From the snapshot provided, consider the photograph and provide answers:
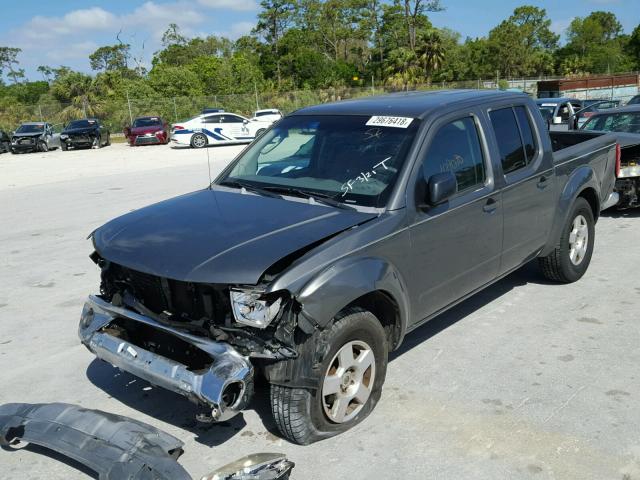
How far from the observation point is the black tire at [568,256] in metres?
6.03

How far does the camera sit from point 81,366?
4.96 metres

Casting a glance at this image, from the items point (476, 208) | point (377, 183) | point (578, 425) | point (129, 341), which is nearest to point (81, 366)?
point (129, 341)

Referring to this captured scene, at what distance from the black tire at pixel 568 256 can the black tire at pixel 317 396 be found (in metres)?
2.89

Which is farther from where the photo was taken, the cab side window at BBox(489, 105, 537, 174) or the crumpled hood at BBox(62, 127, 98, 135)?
the crumpled hood at BBox(62, 127, 98, 135)

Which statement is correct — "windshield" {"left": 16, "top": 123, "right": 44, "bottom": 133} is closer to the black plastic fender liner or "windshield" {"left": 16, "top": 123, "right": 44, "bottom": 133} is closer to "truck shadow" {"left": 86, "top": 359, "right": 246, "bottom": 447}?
"truck shadow" {"left": 86, "top": 359, "right": 246, "bottom": 447}

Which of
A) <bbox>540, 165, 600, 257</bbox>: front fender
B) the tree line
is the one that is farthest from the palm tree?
<bbox>540, 165, 600, 257</bbox>: front fender

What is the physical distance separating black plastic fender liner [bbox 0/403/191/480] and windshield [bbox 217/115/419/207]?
1.86m

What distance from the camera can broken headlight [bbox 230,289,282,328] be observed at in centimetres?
340

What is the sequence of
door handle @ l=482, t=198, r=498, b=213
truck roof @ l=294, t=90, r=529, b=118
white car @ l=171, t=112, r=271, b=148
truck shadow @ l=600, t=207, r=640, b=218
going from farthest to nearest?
white car @ l=171, t=112, r=271, b=148 → truck shadow @ l=600, t=207, r=640, b=218 → door handle @ l=482, t=198, r=498, b=213 → truck roof @ l=294, t=90, r=529, b=118

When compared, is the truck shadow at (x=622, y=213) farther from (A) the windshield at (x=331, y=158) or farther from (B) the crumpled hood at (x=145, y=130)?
(B) the crumpled hood at (x=145, y=130)

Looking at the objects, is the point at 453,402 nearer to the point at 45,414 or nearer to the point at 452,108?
the point at 452,108

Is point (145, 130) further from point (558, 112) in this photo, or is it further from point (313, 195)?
point (313, 195)

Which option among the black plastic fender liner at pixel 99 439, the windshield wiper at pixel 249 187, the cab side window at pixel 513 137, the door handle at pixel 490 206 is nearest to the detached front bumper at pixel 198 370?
the black plastic fender liner at pixel 99 439

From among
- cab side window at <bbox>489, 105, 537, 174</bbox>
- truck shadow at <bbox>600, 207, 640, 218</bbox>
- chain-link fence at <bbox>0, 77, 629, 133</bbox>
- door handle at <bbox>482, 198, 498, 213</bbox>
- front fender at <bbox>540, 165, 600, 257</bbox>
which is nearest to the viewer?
door handle at <bbox>482, 198, 498, 213</bbox>
